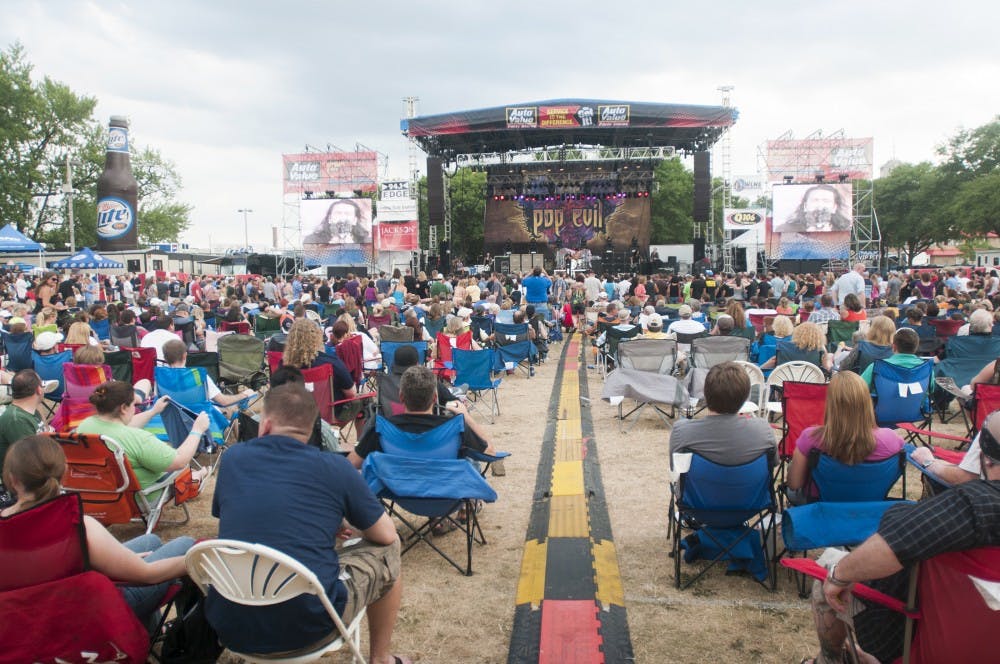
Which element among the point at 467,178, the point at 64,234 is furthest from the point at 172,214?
the point at 467,178

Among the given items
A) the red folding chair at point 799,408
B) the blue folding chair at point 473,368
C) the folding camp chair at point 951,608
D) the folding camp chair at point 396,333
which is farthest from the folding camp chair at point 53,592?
the folding camp chair at point 396,333

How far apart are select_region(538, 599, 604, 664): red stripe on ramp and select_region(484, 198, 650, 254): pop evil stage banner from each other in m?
30.1

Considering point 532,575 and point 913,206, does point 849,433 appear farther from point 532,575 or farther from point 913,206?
point 913,206

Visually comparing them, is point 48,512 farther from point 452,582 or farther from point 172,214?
point 172,214

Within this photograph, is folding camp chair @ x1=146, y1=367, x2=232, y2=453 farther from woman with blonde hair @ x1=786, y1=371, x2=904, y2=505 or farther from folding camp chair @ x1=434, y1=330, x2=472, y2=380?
woman with blonde hair @ x1=786, y1=371, x2=904, y2=505

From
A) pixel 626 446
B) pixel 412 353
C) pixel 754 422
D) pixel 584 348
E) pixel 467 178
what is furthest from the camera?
pixel 467 178

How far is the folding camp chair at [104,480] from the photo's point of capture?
346cm

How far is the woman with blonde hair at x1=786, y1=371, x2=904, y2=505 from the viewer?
10.3ft

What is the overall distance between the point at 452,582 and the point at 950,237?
47398mm

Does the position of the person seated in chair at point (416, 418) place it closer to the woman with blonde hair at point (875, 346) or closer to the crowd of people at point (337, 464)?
the crowd of people at point (337, 464)

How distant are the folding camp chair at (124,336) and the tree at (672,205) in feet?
A: 140

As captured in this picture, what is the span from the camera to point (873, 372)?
5371 mm

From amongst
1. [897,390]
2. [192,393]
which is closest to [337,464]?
[192,393]

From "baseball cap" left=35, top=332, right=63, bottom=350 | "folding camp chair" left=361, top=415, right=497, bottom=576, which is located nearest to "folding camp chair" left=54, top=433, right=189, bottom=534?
"folding camp chair" left=361, top=415, right=497, bottom=576
